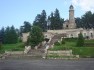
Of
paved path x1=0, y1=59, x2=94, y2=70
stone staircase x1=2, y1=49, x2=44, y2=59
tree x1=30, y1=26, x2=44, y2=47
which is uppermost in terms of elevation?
tree x1=30, y1=26, x2=44, y2=47

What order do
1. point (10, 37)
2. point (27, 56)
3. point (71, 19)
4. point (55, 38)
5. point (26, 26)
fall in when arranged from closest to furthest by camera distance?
point (27, 56)
point (55, 38)
point (10, 37)
point (71, 19)
point (26, 26)

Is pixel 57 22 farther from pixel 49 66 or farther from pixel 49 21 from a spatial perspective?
pixel 49 66

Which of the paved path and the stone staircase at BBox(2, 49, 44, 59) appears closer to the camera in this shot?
the paved path

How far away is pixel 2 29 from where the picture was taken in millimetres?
113750

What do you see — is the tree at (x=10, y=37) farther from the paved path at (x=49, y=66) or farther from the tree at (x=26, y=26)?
the paved path at (x=49, y=66)

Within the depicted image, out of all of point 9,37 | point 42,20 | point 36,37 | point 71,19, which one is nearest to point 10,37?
point 9,37

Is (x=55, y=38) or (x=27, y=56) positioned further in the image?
(x=55, y=38)

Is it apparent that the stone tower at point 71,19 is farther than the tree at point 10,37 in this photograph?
Yes

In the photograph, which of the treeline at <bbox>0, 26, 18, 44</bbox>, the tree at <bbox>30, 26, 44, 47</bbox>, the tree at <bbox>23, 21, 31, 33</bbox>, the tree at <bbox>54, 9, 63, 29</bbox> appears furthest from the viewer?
the tree at <bbox>23, 21, 31, 33</bbox>

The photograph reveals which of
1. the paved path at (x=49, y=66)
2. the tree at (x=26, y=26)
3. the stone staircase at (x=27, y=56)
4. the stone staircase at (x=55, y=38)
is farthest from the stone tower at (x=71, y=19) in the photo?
the paved path at (x=49, y=66)

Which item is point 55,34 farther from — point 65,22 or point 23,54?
point 23,54

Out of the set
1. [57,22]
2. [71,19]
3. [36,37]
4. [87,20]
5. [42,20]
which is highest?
[42,20]

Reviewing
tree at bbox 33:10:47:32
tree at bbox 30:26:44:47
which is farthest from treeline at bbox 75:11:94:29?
tree at bbox 30:26:44:47

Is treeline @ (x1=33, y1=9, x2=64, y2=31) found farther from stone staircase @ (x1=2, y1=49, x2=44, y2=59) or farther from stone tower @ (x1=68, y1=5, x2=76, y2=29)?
stone staircase @ (x1=2, y1=49, x2=44, y2=59)
